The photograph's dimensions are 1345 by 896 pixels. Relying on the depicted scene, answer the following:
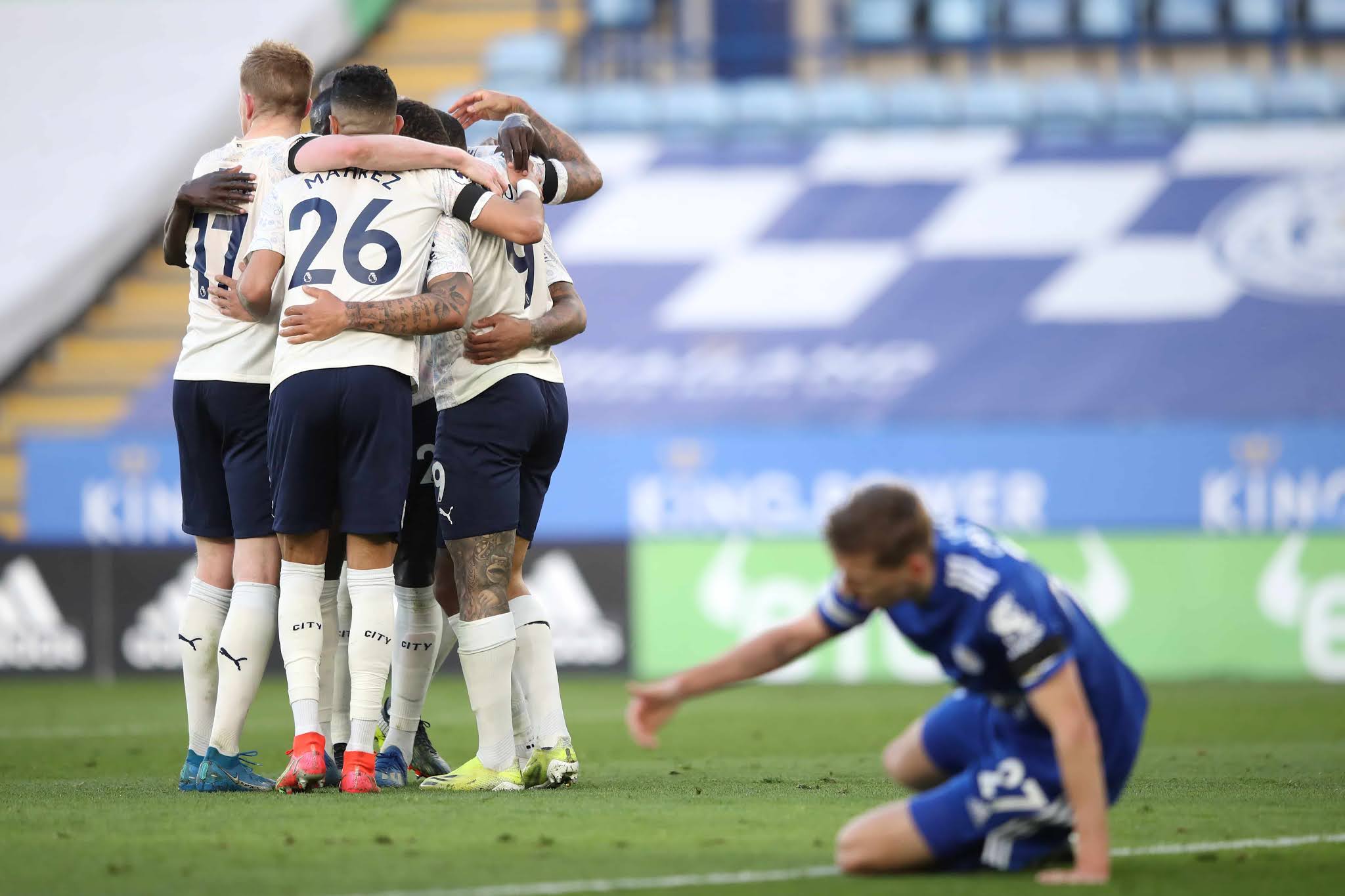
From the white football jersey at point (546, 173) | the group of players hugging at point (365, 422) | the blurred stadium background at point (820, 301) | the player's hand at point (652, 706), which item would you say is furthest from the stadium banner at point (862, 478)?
the player's hand at point (652, 706)

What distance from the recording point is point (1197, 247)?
53.7 ft

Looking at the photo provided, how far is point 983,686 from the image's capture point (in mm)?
4043

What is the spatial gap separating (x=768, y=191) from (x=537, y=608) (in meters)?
11.3

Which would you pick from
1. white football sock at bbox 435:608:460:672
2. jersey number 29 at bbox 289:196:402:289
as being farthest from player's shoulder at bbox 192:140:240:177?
white football sock at bbox 435:608:460:672

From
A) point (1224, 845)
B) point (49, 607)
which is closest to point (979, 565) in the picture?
point (1224, 845)

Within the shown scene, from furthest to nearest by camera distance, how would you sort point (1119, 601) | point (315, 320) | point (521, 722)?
point (1119, 601)
point (521, 722)
point (315, 320)

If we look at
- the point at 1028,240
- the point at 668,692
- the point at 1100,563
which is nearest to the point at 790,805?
the point at 668,692

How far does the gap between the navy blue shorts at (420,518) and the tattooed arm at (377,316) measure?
69cm

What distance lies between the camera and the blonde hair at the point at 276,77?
5926mm

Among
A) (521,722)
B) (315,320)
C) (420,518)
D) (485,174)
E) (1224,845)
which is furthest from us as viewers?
(521,722)

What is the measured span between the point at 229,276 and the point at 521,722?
1816 mm

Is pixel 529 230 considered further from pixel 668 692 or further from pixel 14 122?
pixel 14 122

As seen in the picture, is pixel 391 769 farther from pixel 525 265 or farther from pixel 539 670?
pixel 525 265

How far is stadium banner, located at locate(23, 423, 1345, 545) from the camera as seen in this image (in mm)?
13781
